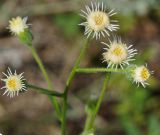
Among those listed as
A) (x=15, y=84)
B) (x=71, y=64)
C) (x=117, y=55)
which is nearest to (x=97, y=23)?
(x=117, y=55)

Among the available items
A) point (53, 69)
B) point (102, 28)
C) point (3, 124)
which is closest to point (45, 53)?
point (53, 69)

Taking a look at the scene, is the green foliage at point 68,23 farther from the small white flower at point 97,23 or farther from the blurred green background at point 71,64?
the small white flower at point 97,23

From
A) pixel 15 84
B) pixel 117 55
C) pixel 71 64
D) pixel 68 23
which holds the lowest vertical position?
pixel 15 84

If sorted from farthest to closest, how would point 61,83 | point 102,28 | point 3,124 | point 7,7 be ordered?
point 7,7 < point 61,83 < point 3,124 < point 102,28

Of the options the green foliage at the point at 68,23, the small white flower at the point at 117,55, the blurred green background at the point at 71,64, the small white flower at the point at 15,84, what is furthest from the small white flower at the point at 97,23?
the green foliage at the point at 68,23

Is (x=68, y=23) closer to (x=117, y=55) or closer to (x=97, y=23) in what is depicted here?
(x=97, y=23)

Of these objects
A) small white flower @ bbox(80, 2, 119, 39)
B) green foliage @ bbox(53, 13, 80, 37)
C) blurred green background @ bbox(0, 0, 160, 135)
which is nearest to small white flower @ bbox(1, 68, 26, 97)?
small white flower @ bbox(80, 2, 119, 39)

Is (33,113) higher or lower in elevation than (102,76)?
lower

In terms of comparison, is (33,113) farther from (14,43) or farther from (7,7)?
(7,7)

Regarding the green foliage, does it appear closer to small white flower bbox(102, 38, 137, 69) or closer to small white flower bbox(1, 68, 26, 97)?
small white flower bbox(102, 38, 137, 69)
